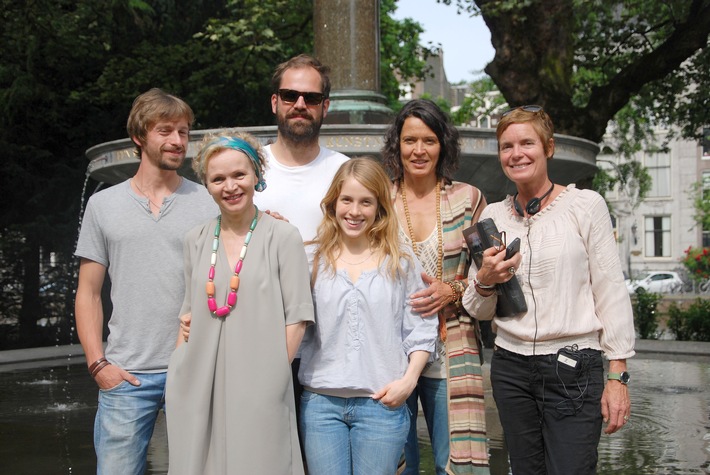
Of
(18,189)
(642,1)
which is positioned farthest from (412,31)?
(18,189)

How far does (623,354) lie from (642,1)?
13.1 m

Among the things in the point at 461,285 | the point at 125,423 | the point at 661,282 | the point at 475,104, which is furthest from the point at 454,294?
the point at 661,282

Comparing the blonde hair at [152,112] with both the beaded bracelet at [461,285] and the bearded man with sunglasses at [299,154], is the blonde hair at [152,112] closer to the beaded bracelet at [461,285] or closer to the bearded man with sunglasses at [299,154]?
the bearded man with sunglasses at [299,154]

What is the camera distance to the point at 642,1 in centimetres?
1509

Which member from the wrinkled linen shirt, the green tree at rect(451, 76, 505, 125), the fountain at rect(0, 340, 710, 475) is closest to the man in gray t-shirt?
the wrinkled linen shirt

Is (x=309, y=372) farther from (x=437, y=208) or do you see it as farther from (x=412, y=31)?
(x=412, y=31)

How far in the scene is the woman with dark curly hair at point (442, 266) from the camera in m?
3.54

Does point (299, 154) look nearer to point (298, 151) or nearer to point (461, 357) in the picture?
point (298, 151)

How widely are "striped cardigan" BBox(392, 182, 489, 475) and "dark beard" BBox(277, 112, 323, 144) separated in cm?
43

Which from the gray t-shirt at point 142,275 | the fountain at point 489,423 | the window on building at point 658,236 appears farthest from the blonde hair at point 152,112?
the window on building at point 658,236

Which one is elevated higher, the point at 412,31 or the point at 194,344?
the point at 412,31

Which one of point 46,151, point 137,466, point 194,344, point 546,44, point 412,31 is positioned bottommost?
point 137,466

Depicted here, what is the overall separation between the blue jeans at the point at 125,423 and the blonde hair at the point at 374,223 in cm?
78

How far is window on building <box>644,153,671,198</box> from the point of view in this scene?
50375 millimetres
